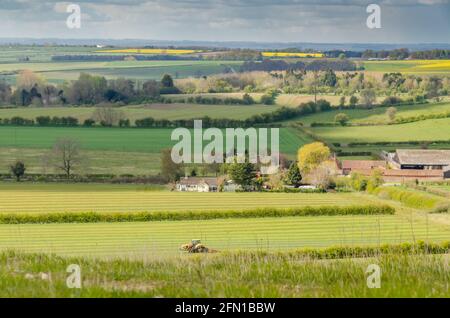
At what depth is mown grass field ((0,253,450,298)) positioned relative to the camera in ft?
19.6

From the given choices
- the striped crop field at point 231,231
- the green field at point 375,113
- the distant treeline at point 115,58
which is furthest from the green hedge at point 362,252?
the distant treeline at point 115,58

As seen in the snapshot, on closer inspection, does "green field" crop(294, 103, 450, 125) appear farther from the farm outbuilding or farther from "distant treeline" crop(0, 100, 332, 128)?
the farm outbuilding

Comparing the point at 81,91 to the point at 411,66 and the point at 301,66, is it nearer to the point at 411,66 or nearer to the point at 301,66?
the point at 301,66

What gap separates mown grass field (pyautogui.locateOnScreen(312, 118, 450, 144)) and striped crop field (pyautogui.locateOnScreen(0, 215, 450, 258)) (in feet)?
74.4

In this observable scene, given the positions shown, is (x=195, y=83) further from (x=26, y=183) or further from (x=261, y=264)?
(x=261, y=264)

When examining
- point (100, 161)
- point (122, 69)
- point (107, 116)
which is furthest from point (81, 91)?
point (100, 161)

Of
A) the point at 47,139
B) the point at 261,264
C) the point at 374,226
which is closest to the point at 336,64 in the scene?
the point at 47,139

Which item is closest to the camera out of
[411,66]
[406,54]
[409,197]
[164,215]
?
[164,215]

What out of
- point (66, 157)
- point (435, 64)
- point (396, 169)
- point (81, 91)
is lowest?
point (396, 169)

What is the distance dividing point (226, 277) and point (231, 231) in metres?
18.8

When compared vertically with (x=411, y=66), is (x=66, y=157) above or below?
below

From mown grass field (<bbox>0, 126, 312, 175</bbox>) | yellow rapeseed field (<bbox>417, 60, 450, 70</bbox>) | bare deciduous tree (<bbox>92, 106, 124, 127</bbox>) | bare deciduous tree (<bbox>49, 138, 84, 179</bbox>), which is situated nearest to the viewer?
bare deciduous tree (<bbox>49, 138, 84, 179</bbox>)

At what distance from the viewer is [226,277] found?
673 centimetres

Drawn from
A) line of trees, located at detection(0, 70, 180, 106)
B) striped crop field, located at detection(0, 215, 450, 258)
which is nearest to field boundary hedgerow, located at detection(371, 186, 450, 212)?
striped crop field, located at detection(0, 215, 450, 258)
